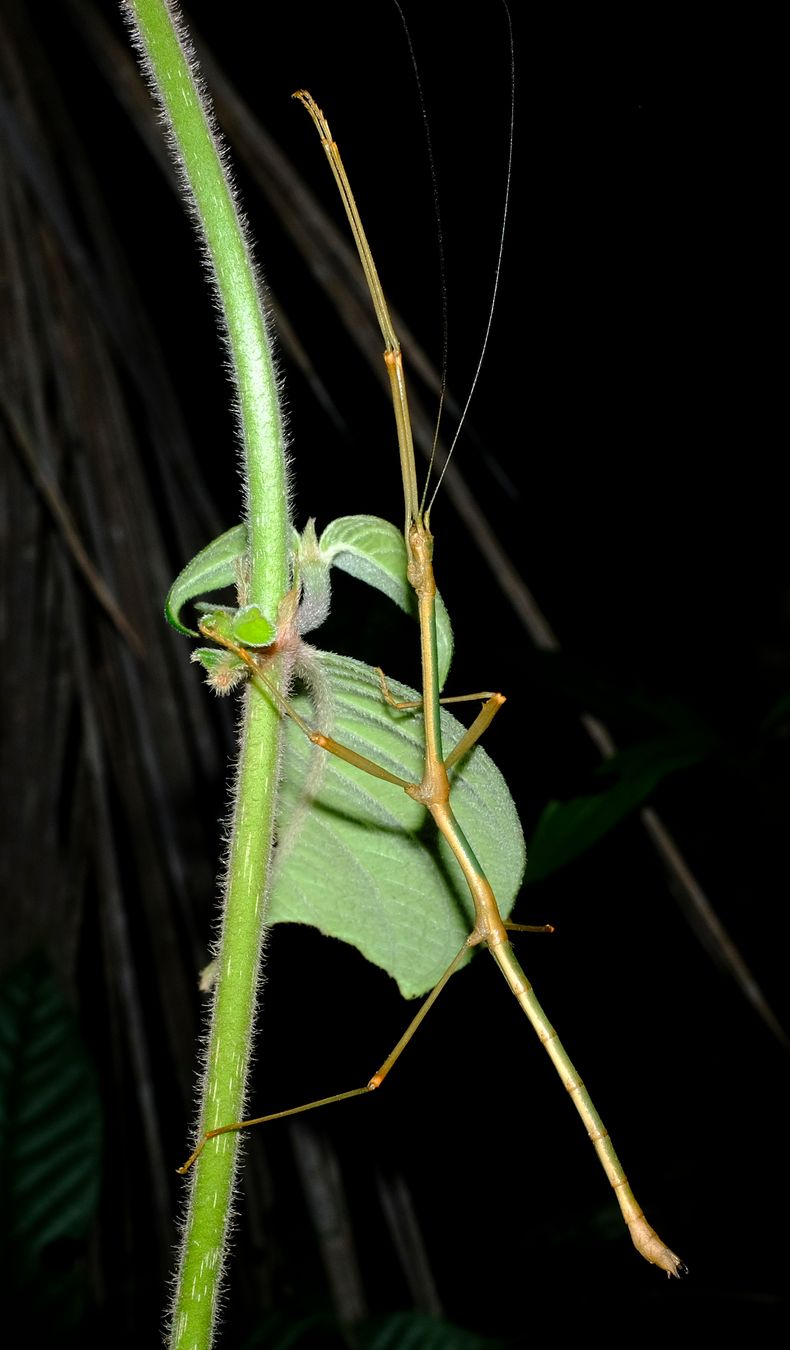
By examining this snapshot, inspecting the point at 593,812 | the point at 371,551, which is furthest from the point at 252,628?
the point at 593,812

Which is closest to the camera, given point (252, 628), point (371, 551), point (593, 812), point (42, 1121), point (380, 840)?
point (252, 628)

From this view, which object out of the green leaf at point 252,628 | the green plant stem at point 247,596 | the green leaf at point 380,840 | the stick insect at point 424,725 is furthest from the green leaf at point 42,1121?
the green leaf at point 252,628

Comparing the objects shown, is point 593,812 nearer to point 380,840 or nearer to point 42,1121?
point 380,840

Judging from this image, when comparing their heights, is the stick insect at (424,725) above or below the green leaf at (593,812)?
above

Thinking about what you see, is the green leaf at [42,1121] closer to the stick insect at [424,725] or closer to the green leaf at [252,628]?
the stick insect at [424,725]

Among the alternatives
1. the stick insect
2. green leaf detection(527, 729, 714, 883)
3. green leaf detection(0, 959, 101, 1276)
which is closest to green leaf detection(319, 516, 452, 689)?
the stick insect

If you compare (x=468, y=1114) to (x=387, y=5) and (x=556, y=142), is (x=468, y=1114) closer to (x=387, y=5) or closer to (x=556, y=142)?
(x=556, y=142)

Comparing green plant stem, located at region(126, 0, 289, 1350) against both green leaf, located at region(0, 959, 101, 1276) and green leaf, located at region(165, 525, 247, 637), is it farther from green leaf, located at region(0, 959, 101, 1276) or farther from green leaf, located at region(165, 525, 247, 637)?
green leaf, located at region(0, 959, 101, 1276)
